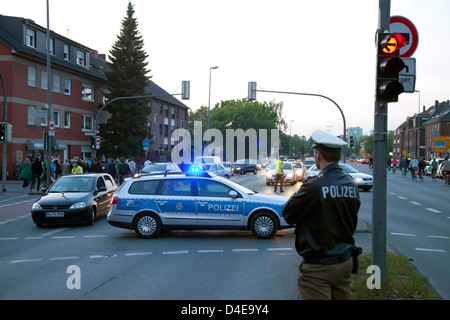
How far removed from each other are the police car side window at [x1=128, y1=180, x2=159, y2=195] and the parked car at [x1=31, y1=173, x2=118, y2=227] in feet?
7.91

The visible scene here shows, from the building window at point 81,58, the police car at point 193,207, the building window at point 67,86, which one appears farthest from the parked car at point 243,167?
the police car at point 193,207

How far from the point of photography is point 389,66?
555 cm

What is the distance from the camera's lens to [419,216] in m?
14.3

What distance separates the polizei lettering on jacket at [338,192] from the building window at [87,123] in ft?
142

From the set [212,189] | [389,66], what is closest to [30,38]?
[212,189]

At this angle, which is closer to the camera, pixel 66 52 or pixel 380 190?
pixel 380 190

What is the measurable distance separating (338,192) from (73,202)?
10414 millimetres

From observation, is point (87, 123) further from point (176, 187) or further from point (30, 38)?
point (176, 187)

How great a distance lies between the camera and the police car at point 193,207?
10352 mm

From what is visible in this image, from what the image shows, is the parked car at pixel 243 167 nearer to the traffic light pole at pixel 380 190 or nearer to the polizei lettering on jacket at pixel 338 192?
Answer: the traffic light pole at pixel 380 190
